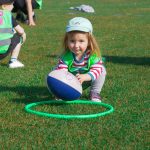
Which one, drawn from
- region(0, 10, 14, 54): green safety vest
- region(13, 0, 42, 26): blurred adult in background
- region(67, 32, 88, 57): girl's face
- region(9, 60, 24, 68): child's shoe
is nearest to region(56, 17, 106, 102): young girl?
region(67, 32, 88, 57): girl's face

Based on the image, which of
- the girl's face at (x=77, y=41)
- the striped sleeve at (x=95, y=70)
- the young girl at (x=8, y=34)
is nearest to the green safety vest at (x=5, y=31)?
the young girl at (x=8, y=34)

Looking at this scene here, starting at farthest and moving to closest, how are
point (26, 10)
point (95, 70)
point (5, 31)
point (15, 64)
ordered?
point (26, 10), point (15, 64), point (5, 31), point (95, 70)

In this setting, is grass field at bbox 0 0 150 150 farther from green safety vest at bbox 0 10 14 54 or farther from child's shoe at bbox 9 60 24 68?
green safety vest at bbox 0 10 14 54

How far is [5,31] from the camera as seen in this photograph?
852 centimetres

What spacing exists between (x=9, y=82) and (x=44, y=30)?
8883mm

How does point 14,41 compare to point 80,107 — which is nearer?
point 80,107

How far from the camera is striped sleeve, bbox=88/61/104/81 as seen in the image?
20.7 feet

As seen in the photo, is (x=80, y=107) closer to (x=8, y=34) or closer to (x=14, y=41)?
(x=8, y=34)

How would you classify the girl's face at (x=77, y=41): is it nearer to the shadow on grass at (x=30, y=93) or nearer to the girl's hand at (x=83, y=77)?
the girl's hand at (x=83, y=77)

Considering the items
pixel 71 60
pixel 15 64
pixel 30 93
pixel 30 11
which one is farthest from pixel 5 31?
pixel 30 11

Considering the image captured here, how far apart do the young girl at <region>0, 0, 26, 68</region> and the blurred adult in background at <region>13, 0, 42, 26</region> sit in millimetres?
8913

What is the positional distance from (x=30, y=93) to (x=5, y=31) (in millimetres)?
2075

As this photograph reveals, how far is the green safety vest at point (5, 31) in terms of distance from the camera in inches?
332

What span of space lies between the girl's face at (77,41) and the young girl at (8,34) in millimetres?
2400
